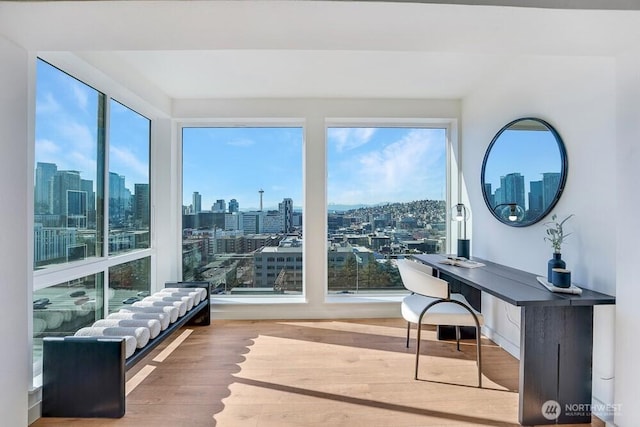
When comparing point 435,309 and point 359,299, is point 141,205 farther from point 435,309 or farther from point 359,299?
point 435,309

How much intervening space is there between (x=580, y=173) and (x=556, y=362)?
1.14 meters

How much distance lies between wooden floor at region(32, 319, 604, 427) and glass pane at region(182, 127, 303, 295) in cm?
75

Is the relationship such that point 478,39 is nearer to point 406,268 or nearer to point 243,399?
point 406,268

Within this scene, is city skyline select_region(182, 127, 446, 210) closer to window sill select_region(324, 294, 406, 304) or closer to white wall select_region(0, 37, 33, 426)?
window sill select_region(324, 294, 406, 304)

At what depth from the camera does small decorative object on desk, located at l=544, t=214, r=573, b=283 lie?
6.05ft

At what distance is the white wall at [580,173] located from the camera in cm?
172

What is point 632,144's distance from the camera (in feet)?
4.95

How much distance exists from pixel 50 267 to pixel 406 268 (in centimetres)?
244

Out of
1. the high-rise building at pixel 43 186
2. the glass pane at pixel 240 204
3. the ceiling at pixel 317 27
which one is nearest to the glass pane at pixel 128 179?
the glass pane at pixel 240 204

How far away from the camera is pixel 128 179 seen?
292 centimetres

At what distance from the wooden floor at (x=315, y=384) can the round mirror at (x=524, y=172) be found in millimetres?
1194

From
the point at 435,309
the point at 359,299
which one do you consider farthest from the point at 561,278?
the point at 359,299

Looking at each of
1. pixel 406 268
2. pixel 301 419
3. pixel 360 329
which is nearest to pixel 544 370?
pixel 406 268

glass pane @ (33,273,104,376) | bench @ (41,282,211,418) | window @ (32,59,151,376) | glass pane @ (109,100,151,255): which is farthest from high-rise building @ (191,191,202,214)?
bench @ (41,282,211,418)
